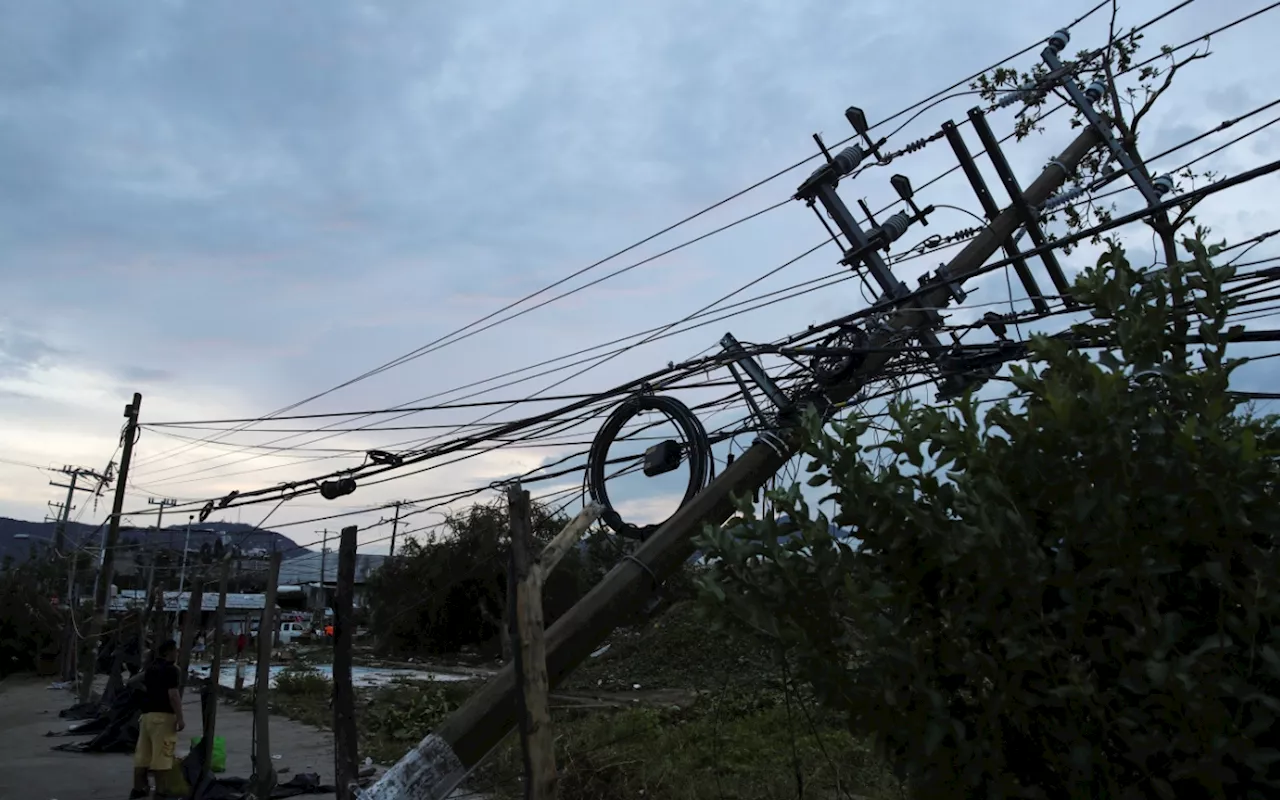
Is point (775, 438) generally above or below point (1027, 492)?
above

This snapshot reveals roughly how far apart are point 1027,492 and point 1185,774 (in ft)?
3.38

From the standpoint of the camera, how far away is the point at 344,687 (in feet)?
28.5

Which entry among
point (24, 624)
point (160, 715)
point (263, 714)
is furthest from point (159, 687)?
point (24, 624)

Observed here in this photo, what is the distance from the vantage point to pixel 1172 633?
9.79 ft

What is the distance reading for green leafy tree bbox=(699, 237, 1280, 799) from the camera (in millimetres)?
3010

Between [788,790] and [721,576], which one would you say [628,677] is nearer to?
[788,790]

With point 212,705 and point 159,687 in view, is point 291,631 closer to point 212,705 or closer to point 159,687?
point 159,687

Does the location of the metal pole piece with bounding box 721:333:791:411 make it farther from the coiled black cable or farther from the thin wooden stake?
the thin wooden stake

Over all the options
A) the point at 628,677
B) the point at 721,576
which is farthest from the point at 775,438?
the point at 628,677

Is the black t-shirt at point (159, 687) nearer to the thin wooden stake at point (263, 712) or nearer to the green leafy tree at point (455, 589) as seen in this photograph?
the thin wooden stake at point (263, 712)

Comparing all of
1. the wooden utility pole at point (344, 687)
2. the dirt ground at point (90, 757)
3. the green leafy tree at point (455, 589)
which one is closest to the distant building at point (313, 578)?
the green leafy tree at point (455, 589)

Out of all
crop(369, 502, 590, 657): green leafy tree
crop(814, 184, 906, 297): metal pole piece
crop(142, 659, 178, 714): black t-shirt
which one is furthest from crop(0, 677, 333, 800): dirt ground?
crop(369, 502, 590, 657): green leafy tree

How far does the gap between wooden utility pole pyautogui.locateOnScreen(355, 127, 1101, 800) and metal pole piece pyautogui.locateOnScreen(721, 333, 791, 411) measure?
1.47 ft

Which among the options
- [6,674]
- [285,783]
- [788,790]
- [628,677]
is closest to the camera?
[788,790]
